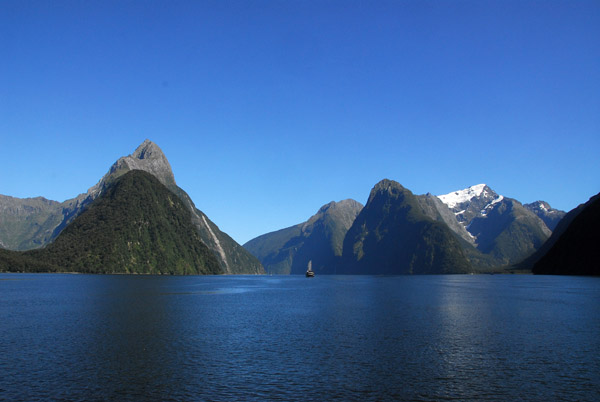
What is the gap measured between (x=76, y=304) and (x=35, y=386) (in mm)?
73546

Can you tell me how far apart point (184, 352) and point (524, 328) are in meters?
51.7

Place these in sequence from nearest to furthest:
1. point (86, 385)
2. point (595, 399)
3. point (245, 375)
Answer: point (595, 399) < point (86, 385) < point (245, 375)

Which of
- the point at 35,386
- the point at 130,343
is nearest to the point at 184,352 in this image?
the point at 130,343

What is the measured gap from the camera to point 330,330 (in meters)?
69.2

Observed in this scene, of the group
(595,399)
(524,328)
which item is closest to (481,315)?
(524,328)

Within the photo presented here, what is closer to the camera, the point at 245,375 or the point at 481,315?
the point at 245,375

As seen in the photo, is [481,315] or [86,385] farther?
[481,315]

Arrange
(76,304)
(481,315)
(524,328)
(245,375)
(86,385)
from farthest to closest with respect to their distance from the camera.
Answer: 1. (76,304)
2. (481,315)
3. (524,328)
4. (245,375)
5. (86,385)

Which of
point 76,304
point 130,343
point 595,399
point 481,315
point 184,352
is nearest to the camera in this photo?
point 595,399

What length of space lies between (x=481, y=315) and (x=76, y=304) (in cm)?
8714

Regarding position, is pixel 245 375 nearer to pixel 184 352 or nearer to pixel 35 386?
pixel 184 352

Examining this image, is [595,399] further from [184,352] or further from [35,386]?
[35,386]

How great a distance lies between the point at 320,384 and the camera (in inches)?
1533

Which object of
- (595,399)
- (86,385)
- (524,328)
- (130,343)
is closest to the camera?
(595,399)
